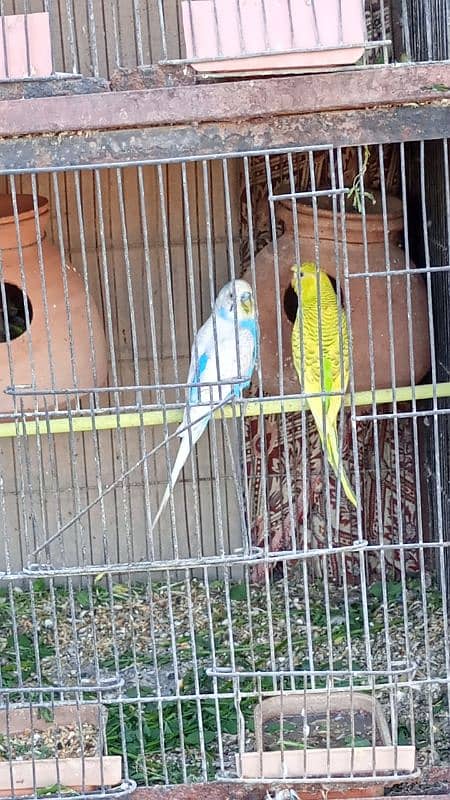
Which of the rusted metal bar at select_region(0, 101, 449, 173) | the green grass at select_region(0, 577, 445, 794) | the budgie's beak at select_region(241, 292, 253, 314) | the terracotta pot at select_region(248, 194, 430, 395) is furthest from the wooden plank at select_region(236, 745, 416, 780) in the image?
the rusted metal bar at select_region(0, 101, 449, 173)

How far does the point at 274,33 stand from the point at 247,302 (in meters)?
0.87

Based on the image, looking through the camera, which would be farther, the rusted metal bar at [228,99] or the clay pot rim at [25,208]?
the clay pot rim at [25,208]

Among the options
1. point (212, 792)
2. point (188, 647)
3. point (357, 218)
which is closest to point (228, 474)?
point (188, 647)

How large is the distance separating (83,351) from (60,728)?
93cm

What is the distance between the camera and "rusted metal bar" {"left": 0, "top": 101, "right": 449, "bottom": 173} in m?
2.06

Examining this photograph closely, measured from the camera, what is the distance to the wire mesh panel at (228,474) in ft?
7.36

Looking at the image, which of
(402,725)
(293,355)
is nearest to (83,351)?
(293,355)

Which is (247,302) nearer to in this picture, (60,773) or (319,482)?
(319,482)

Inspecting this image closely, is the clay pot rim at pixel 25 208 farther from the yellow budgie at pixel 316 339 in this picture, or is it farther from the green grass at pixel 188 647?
the green grass at pixel 188 647

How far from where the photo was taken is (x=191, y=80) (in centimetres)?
209

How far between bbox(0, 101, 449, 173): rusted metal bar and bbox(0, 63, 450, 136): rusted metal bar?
0.03 meters

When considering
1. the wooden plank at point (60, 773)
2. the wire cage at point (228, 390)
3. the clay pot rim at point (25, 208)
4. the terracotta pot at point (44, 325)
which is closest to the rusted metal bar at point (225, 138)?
the wire cage at point (228, 390)

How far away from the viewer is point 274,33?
2.02 metres

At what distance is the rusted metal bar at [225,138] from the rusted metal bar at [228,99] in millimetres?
29
